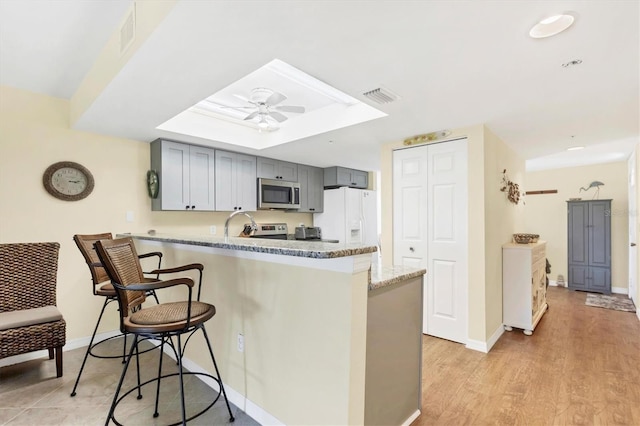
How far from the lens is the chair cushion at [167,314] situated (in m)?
1.57

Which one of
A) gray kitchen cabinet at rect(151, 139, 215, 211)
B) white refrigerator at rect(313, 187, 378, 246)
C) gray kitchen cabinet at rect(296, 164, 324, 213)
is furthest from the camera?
white refrigerator at rect(313, 187, 378, 246)

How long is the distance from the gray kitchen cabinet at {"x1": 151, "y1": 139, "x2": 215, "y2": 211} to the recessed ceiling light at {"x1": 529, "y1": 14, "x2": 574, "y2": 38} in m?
3.30

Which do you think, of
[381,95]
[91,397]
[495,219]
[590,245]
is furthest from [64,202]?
[590,245]

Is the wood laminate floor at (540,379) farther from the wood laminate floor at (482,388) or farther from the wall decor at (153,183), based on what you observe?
the wall decor at (153,183)

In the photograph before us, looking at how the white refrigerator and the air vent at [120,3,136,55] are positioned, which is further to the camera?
the white refrigerator

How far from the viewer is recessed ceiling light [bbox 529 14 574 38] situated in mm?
1459

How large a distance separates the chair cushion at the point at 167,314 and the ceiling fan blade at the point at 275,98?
1.66m

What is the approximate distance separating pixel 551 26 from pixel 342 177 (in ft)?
12.4

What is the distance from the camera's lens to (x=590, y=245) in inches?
215

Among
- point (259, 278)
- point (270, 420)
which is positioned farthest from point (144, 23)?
point (270, 420)

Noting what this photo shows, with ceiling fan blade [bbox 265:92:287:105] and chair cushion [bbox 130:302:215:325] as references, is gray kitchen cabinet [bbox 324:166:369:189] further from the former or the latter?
chair cushion [bbox 130:302:215:325]

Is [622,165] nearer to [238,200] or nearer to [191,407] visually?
[238,200]

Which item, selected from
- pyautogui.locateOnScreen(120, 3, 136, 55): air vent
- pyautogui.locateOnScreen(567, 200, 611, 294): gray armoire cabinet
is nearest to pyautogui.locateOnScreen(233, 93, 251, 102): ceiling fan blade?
pyautogui.locateOnScreen(120, 3, 136, 55): air vent

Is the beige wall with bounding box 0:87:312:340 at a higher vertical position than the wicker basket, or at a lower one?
higher
